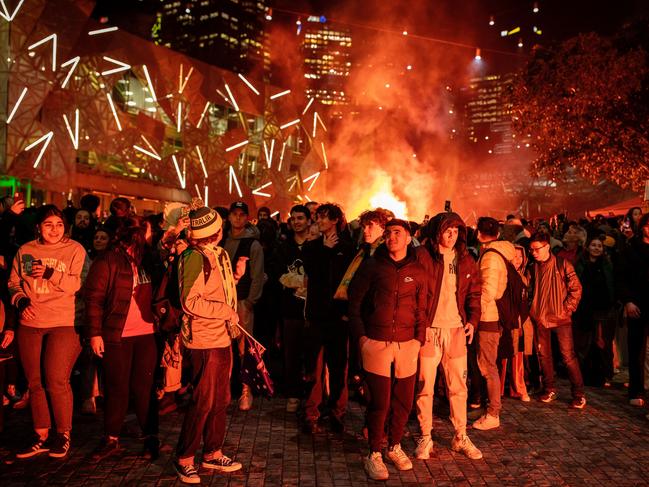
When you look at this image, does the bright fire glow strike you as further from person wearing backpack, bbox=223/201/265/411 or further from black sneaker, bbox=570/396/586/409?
person wearing backpack, bbox=223/201/265/411

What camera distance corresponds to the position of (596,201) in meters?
45.9

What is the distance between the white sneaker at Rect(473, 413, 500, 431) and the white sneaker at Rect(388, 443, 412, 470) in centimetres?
137

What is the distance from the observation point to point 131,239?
17.3 ft

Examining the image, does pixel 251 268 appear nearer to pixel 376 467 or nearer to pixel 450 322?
pixel 450 322

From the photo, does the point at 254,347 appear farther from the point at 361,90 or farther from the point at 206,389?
the point at 361,90

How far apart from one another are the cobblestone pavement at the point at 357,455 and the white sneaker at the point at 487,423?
0.23 ft

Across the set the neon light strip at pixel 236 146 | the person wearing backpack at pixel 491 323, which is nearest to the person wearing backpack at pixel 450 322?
the person wearing backpack at pixel 491 323

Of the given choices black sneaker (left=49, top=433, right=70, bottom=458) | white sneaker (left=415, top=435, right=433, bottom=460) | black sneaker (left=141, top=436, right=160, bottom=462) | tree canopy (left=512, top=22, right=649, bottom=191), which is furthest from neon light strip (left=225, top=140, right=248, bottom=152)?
white sneaker (left=415, top=435, right=433, bottom=460)

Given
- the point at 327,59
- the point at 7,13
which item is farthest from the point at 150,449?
the point at 327,59

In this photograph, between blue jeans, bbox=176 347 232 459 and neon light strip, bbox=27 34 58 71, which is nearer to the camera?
blue jeans, bbox=176 347 232 459

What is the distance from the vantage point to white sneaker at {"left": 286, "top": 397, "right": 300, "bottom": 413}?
673 cm

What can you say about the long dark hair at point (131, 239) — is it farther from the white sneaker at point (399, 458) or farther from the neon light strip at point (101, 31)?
the neon light strip at point (101, 31)

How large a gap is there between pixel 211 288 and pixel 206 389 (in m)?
0.77

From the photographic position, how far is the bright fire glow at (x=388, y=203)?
121 feet
